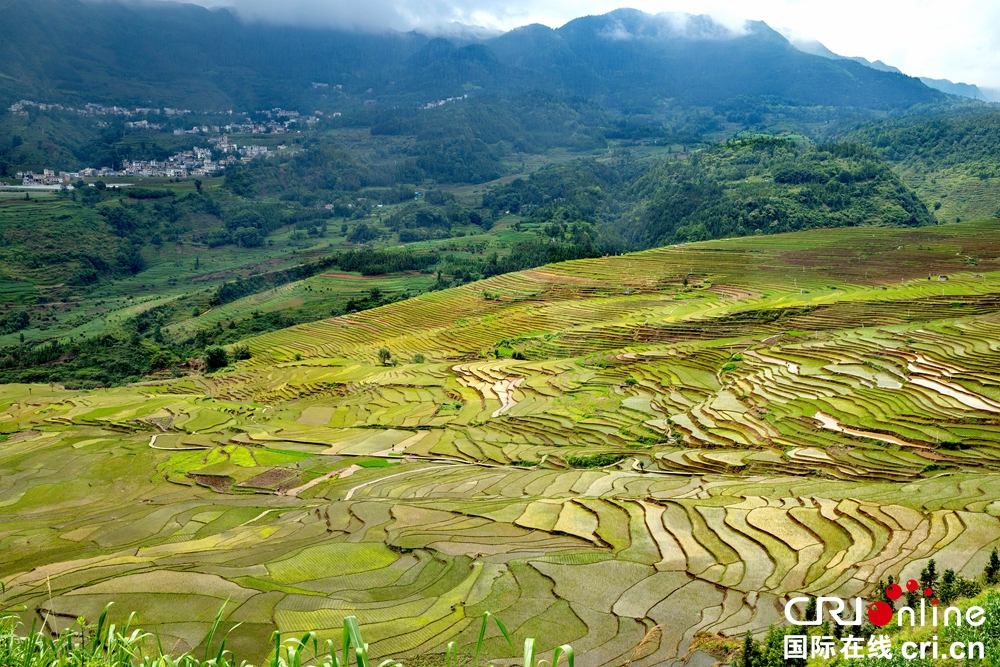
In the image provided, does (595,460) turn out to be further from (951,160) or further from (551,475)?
(951,160)

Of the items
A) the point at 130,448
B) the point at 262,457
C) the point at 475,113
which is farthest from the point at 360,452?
the point at 475,113

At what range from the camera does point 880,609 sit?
341 inches

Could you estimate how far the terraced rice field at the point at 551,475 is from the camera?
11.7m

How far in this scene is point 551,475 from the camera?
20844 millimetres

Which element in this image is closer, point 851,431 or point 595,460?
point 851,431

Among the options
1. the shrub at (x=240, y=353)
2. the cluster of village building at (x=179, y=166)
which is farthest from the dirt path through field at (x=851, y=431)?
the cluster of village building at (x=179, y=166)

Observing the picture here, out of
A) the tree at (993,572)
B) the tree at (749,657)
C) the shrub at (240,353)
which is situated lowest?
the shrub at (240,353)

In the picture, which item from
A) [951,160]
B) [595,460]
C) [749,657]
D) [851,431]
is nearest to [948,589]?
[749,657]

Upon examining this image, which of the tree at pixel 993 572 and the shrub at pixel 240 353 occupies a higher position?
the tree at pixel 993 572

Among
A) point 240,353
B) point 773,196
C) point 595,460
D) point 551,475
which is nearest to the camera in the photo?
point 551,475

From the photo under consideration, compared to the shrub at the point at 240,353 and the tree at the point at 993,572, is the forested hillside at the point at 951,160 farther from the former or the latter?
the tree at the point at 993,572

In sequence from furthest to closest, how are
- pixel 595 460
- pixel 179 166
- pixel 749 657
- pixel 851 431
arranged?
pixel 179 166 < pixel 595 460 < pixel 851 431 < pixel 749 657

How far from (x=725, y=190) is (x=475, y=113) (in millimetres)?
98437

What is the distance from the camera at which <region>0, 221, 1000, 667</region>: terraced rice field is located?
1174 centimetres
